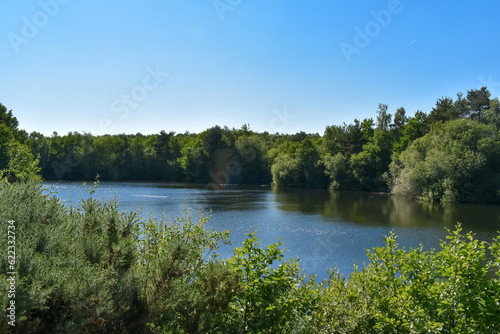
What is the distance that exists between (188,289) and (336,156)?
6647cm

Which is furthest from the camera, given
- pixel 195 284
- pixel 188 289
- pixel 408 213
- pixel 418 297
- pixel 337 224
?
pixel 408 213

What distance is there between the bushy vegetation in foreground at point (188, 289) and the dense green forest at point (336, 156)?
864 inches

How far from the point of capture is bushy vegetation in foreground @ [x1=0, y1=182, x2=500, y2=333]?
3654 mm

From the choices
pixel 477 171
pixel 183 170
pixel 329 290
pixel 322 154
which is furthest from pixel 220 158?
pixel 329 290

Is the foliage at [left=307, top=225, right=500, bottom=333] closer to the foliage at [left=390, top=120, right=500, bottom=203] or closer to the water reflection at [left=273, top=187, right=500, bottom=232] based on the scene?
the water reflection at [left=273, top=187, right=500, bottom=232]

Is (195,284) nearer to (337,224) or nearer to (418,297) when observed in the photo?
(418,297)

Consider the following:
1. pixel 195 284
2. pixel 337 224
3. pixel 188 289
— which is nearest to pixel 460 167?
pixel 337 224

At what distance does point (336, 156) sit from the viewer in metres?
69.1

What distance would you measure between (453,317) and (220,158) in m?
78.9

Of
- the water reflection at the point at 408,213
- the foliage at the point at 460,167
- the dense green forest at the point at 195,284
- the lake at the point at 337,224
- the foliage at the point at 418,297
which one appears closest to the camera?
the dense green forest at the point at 195,284

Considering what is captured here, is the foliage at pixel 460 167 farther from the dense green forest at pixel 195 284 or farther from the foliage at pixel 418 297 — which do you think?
the dense green forest at pixel 195 284

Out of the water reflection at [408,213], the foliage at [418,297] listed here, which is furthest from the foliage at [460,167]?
the foliage at [418,297]

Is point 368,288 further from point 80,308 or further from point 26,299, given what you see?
point 26,299

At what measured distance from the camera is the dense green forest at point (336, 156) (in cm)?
4675
